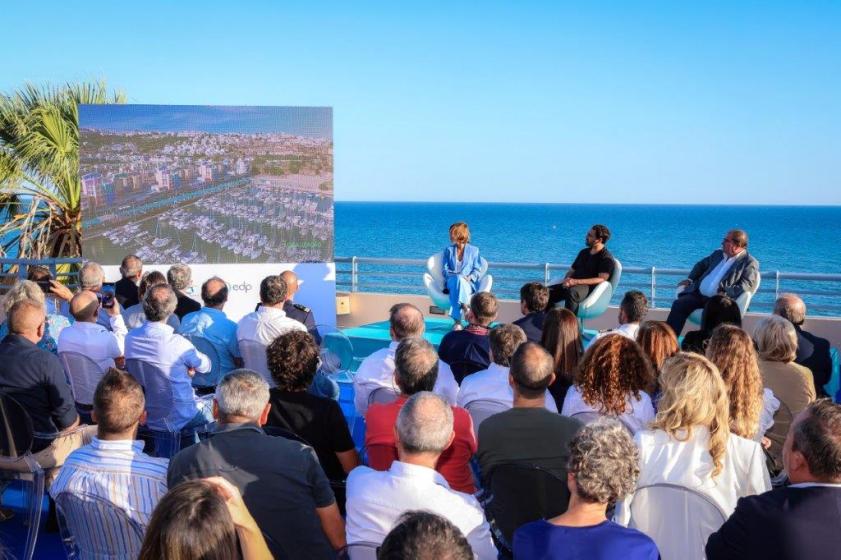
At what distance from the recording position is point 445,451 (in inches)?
118

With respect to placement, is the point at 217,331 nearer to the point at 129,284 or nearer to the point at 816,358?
the point at 129,284

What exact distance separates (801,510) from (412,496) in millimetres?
1031

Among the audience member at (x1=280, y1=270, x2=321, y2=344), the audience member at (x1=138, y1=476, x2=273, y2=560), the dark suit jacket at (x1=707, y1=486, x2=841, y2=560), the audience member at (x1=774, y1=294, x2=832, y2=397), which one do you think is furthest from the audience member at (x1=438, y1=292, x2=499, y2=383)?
the audience member at (x1=138, y1=476, x2=273, y2=560)

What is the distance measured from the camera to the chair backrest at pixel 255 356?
4.84 m

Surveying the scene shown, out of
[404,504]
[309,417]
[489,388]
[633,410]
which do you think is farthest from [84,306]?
[633,410]

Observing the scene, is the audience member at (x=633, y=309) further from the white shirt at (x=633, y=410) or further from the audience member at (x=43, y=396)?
the audience member at (x=43, y=396)

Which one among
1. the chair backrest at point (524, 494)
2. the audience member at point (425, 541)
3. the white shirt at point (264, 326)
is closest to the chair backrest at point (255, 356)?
the white shirt at point (264, 326)

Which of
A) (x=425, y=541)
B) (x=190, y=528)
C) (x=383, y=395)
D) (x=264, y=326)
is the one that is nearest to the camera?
(x=425, y=541)

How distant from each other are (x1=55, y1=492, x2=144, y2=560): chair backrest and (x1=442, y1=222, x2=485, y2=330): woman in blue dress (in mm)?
6253

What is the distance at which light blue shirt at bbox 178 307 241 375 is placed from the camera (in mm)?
5055

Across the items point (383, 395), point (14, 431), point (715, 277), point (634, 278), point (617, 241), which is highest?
point (715, 277)

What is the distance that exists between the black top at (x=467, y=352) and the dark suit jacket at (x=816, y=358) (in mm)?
1796

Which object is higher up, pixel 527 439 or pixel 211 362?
pixel 527 439

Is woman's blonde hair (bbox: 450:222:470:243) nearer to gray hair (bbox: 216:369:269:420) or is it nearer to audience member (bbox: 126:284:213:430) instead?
audience member (bbox: 126:284:213:430)
